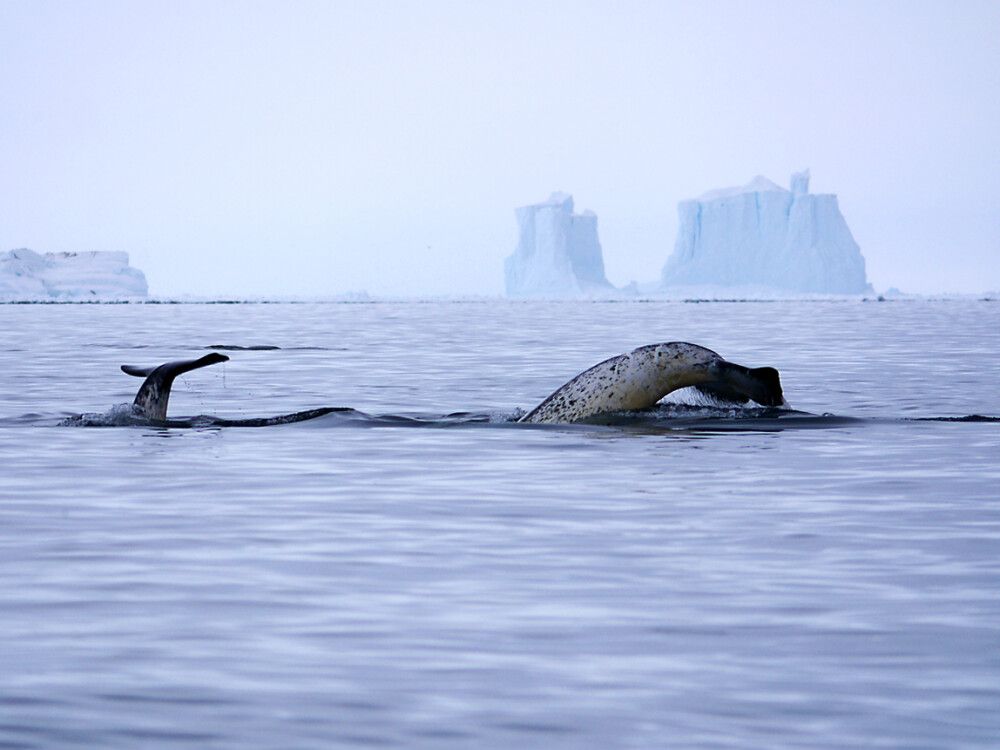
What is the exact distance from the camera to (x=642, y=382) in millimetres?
16156

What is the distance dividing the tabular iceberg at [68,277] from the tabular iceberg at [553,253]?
44352mm

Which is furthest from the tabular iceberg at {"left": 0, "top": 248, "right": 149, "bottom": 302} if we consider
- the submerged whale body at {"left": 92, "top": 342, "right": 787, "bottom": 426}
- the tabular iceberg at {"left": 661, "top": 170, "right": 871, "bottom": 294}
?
the submerged whale body at {"left": 92, "top": 342, "right": 787, "bottom": 426}

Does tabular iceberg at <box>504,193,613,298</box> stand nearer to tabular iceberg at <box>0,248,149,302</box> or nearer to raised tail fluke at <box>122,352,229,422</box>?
tabular iceberg at <box>0,248,149,302</box>

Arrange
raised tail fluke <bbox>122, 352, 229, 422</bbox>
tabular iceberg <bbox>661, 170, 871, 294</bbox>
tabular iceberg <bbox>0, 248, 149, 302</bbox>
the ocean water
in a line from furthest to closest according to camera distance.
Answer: tabular iceberg <bbox>0, 248, 149, 302</bbox> < tabular iceberg <bbox>661, 170, 871, 294</bbox> < raised tail fluke <bbox>122, 352, 229, 422</bbox> < the ocean water

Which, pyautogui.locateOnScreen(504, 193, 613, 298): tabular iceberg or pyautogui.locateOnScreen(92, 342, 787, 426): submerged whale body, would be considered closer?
pyautogui.locateOnScreen(92, 342, 787, 426): submerged whale body

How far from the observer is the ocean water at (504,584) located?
5176 mm

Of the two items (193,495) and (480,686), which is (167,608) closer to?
(480,686)

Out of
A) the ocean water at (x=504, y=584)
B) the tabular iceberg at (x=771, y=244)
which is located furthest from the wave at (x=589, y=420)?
the tabular iceberg at (x=771, y=244)

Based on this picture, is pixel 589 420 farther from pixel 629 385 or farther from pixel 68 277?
pixel 68 277

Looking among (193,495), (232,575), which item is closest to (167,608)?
(232,575)

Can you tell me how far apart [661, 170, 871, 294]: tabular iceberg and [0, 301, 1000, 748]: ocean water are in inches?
5120

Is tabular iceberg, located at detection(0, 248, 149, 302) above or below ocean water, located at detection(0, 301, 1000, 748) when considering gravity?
above

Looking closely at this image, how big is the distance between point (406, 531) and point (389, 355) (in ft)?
92.1

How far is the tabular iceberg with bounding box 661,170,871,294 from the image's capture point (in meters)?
144
